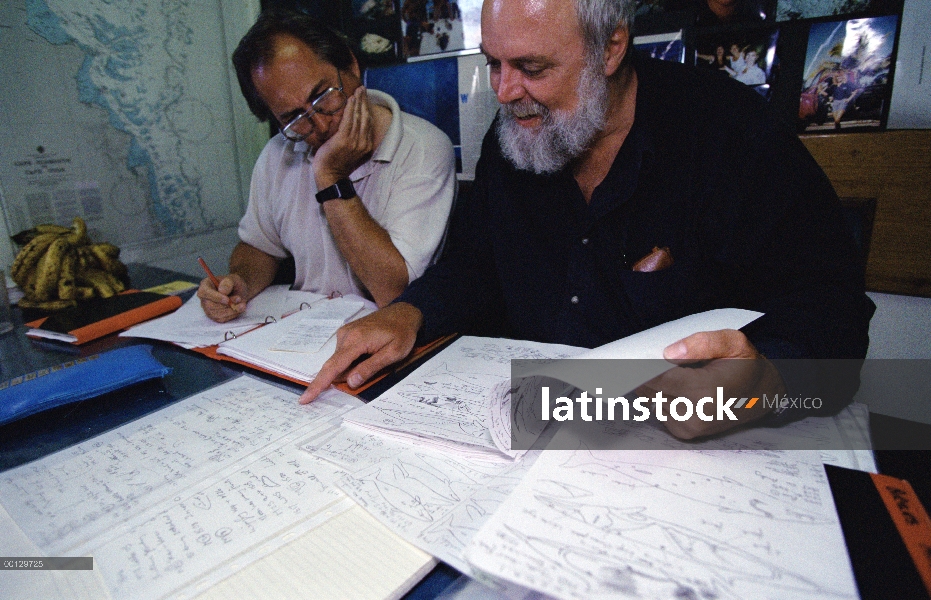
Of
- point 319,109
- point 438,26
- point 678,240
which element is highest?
point 438,26

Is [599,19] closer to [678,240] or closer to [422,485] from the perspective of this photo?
[678,240]

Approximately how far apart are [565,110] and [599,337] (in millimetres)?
Result: 462

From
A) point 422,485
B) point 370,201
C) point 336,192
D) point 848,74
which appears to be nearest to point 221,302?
point 336,192

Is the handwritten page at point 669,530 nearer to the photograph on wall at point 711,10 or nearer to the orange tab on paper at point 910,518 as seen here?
the orange tab on paper at point 910,518

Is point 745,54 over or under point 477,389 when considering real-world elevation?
over

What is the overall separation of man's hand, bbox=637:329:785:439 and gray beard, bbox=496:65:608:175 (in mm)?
559

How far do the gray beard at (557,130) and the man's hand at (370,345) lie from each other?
0.41 metres

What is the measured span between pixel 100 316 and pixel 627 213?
3.95 ft

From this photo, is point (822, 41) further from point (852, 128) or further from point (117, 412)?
point (117, 412)

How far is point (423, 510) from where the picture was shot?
518 mm

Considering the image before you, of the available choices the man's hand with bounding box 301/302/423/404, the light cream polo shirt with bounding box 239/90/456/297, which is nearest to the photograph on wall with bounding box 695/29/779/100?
the light cream polo shirt with bounding box 239/90/456/297

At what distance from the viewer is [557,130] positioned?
0.99 m

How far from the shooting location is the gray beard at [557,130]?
96 centimetres

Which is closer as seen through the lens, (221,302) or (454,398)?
(454,398)
